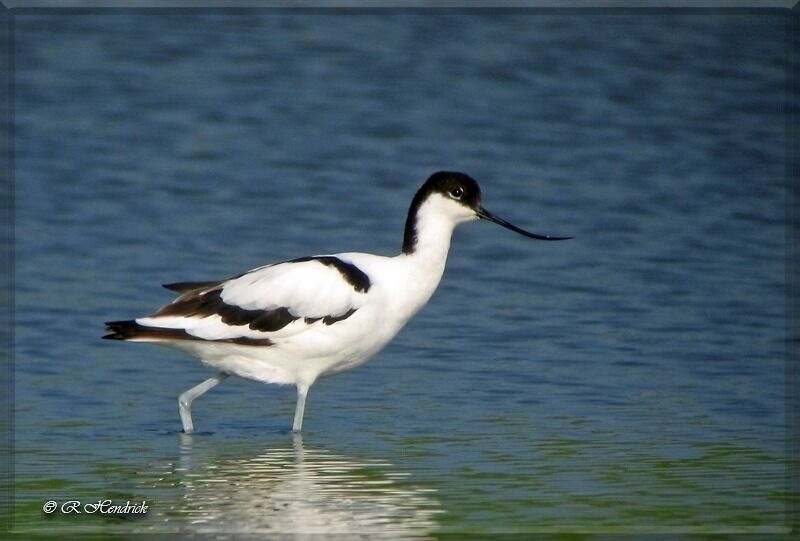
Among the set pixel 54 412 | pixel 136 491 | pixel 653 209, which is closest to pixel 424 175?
pixel 653 209

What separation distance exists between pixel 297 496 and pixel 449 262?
5.68 meters

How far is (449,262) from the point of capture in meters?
12.9

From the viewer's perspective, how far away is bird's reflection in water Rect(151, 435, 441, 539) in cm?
689

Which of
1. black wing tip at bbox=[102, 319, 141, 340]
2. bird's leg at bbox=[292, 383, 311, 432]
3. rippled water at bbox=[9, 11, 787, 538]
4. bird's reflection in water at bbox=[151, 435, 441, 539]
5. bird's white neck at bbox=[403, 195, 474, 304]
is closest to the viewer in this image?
bird's reflection in water at bbox=[151, 435, 441, 539]

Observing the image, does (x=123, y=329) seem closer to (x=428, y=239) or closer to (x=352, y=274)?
(x=352, y=274)

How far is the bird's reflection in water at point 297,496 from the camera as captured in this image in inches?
271

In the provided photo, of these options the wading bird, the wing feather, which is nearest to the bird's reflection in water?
the wading bird

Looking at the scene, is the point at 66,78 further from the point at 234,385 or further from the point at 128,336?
the point at 128,336

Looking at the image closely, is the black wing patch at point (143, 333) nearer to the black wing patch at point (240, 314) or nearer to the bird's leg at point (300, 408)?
the black wing patch at point (240, 314)

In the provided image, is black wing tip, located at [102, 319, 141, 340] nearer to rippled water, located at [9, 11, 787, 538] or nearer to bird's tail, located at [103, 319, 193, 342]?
bird's tail, located at [103, 319, 193, 342]

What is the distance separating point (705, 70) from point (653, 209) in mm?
3564

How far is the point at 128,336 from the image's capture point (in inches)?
335

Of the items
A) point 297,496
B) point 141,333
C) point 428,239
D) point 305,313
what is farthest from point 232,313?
point 297,496

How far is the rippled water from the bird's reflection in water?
0.02 m
